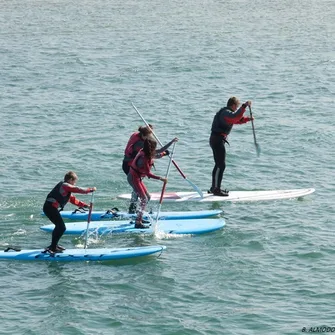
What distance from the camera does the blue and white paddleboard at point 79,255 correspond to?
59.9ft

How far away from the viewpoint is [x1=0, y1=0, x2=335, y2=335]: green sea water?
16656 millimetres

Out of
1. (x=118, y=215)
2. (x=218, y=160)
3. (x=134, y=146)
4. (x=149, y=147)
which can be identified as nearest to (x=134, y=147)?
(x=134, y=146)

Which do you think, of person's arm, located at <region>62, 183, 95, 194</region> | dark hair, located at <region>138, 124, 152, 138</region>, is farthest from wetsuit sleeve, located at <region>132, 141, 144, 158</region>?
person's arm, located at <region>62, 183, 95, 194</region>

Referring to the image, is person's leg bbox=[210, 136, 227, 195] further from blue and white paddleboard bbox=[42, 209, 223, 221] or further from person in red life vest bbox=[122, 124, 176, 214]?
person in red life vest bbox=[122, 124, 176, 214]

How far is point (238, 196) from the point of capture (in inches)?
888

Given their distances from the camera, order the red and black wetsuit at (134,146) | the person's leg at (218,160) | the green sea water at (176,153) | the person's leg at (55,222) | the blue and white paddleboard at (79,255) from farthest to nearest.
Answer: the person's leg at (218,160) < the red and black wetsuit at (134,146) < the blue and white paddleboard at (79,255) < the person's leg at (55,222) < the green sea water at (176,153)

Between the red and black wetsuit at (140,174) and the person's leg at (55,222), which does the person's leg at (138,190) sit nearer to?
the red and black wetsuit at (140,174)

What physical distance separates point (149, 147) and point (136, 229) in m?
1.83

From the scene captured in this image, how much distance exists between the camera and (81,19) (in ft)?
168

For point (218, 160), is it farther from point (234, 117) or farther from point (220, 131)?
point (234, 117)

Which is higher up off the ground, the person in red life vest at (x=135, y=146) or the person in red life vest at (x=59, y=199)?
the person in red life vest at (x=135, y=146)

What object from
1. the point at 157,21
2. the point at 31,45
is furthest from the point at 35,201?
the point at 157,21

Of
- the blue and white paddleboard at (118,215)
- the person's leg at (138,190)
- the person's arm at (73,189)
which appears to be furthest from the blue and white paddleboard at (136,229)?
the person's arm at (73,189)

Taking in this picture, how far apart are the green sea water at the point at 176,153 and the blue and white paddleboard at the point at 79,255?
0.20 meters
